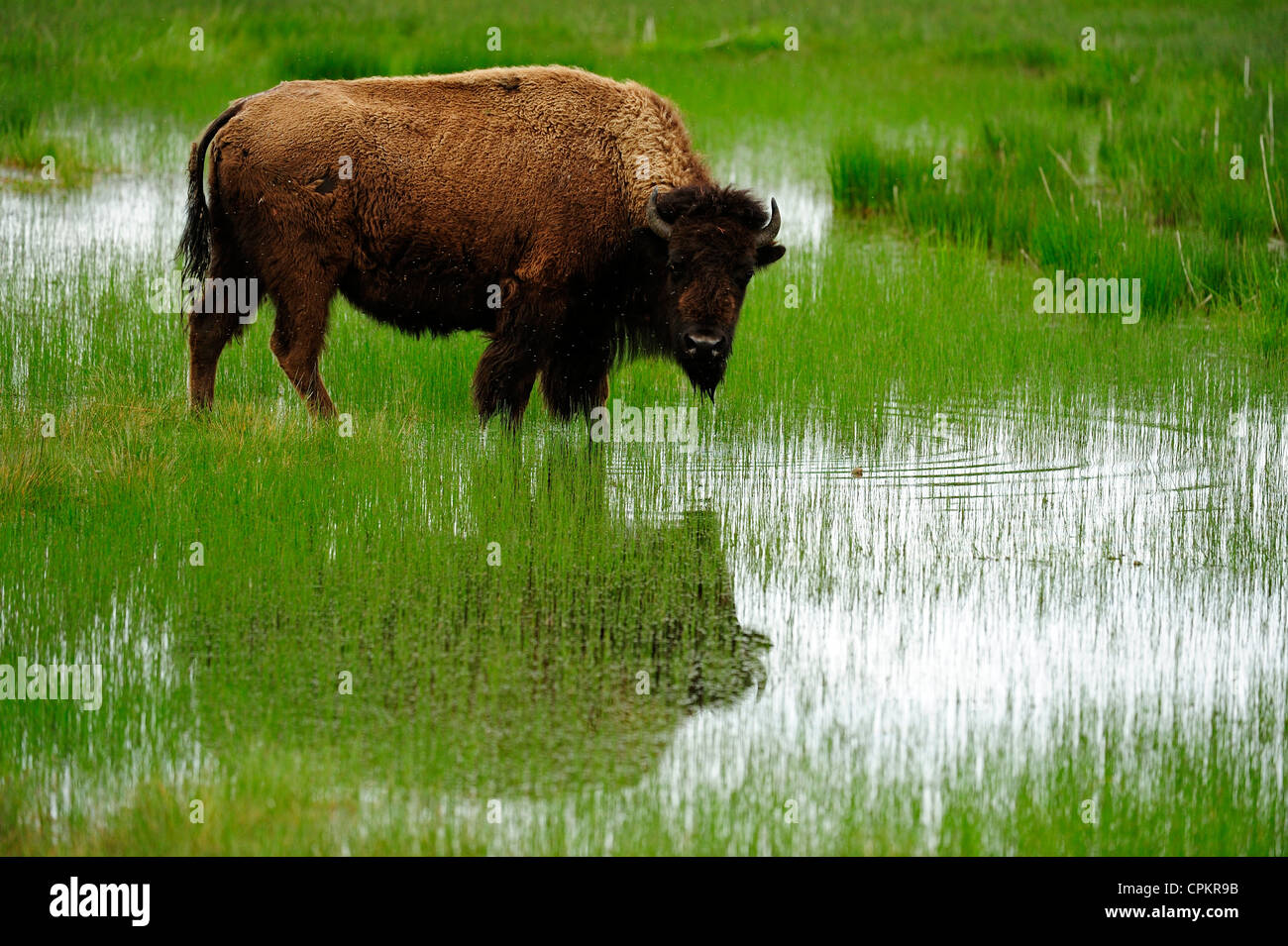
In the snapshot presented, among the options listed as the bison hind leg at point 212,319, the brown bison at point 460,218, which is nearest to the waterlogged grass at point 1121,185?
the brown bison at point 460,218

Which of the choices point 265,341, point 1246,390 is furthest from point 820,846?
point 265,341

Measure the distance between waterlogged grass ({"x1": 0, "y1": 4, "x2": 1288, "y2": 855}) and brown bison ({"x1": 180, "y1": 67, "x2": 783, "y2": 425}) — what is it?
56 centimetres

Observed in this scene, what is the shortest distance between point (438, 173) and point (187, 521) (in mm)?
2664

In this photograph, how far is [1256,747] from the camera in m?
4.89

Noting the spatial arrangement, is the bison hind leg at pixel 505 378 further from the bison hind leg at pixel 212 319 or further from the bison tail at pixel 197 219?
the bison tail at pixel 197 219

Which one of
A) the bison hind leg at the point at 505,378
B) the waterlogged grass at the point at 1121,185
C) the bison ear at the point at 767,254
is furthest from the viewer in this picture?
the waterlogged grass at the point at 1121,185

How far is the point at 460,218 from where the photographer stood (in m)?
8.29

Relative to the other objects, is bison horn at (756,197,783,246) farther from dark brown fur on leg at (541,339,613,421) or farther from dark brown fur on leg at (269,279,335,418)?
dark brown fur on leg at (269,279,335,418)

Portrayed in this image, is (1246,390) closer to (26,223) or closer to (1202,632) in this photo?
Result: (1202,632)

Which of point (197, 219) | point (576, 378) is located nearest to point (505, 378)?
point (576, 378)

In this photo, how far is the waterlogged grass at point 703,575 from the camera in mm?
4438

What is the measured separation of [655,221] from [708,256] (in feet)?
1.25

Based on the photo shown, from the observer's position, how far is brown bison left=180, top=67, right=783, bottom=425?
8.13 m

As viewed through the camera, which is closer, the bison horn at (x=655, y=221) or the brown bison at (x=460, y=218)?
the bison horn at (x=655, y=221)
